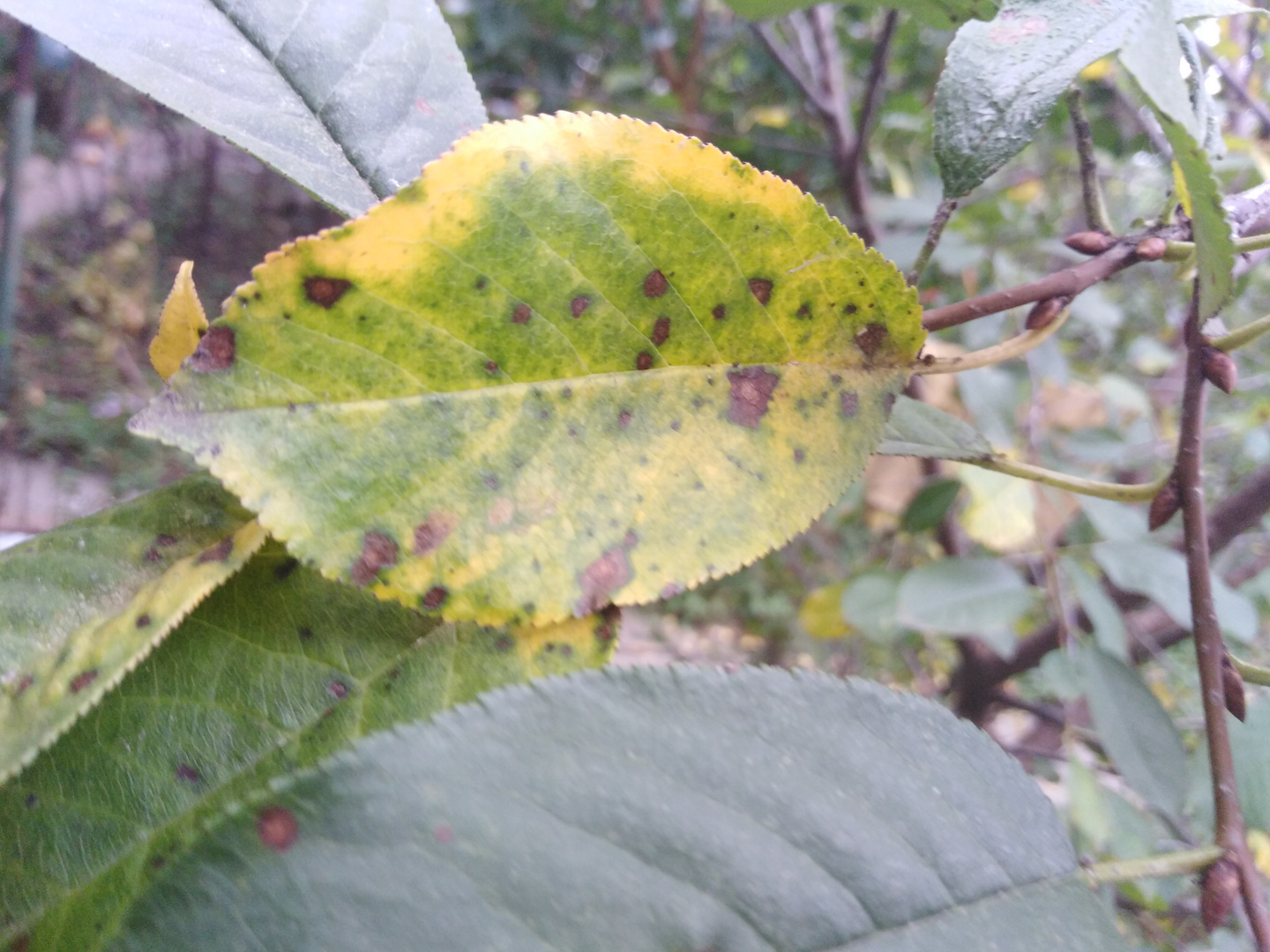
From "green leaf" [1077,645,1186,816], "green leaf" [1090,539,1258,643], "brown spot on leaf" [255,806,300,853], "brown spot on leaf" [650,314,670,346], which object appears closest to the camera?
"brown spot on leaf" [255,806,300,853]

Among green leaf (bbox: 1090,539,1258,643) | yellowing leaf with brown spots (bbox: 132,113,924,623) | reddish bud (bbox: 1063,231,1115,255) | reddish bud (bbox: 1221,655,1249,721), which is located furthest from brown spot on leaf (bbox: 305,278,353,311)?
green leaf (bbox: 1090,539,1258,643)

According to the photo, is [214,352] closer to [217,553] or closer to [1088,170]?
[217,553]

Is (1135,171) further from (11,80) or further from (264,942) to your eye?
(11,80)

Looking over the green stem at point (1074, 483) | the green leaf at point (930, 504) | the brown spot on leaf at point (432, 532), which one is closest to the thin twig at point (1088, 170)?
the green stem at point (1074, 483)

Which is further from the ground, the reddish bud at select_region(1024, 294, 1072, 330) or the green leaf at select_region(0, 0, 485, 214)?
the green leaf at select_region(0, 0, 485, 214)

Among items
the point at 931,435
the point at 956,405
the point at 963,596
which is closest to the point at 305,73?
the point at 931,435

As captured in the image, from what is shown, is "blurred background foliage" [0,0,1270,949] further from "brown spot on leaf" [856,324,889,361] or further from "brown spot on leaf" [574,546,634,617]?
"brown spot on leaf" [856,324,889,361]
